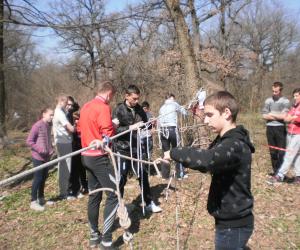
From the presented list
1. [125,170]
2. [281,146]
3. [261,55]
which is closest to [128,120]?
[125,170]

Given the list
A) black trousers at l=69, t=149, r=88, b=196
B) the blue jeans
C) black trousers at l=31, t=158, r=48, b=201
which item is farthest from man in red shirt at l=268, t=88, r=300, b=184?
black trousers at l=31, t=158, r=48, b=201

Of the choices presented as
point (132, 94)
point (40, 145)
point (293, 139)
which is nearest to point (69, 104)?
point (40, 145)

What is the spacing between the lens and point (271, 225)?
14.8ft

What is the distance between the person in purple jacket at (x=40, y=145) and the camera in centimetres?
522

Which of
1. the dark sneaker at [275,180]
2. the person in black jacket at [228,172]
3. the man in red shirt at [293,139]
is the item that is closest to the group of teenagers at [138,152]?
the person in black jacket at [228,172]

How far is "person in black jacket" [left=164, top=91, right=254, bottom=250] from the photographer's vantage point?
207 centimetres

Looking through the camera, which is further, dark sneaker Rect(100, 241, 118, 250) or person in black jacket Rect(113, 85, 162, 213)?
person in black jacket Rect(113, 85, 162, 213)

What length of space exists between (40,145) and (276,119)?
4.11 metres

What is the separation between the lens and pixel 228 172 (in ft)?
7.19

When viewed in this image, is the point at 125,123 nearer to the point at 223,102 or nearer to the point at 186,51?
the point at 223,102

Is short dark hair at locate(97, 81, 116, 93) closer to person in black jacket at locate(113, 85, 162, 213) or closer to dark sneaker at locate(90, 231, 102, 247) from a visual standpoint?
person in black jacket at locate(113, 85, 162, 213)

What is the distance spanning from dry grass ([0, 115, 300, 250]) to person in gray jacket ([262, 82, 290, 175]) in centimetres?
53

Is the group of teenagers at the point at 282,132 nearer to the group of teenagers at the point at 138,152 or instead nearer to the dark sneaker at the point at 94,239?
the group of teenagers at the point at 138,152

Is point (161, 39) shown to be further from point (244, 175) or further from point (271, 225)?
point (244, 175)
